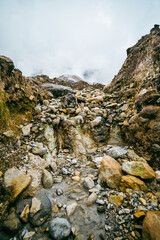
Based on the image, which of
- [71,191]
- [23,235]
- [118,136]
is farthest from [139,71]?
[23,235]

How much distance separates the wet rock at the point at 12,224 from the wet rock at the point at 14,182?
32 cm

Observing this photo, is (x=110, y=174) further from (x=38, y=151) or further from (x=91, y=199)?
(x=38, y=151)

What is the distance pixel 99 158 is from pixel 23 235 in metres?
2.83

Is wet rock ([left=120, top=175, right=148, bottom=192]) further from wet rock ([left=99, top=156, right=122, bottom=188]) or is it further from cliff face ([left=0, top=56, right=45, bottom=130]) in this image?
cliff face ([left=0, top=56, right=45, bottom=130])

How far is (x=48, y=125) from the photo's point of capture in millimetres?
4172

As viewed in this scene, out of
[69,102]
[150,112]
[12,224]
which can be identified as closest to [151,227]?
[12,224]

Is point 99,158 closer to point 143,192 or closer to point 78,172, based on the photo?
point 78,172

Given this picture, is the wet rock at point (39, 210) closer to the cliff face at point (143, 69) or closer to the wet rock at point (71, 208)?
the wet rock at point (71, 208)

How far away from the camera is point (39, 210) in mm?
1930

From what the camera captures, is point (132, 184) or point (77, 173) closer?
point (132, 184)

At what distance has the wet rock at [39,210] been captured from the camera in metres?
1.83

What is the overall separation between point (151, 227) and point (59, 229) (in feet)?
5.16

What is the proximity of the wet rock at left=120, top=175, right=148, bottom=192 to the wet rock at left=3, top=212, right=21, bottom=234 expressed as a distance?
233 cm

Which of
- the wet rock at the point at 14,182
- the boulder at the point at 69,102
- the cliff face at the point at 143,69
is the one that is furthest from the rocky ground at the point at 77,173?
the cliff face at the point at 143,69
